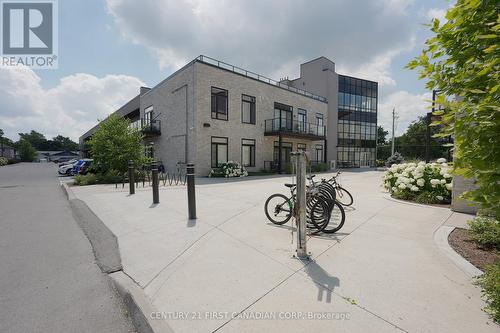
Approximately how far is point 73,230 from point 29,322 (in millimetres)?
3430

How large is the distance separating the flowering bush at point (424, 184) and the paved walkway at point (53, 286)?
27.0ft

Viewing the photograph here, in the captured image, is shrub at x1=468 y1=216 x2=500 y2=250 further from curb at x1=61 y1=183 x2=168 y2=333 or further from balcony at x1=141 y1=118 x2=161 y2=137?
balcony at x1=141 y1=118 x2=161 y2=137

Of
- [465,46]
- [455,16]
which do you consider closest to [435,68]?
[465,46]

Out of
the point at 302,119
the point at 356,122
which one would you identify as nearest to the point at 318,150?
the point at 302,119

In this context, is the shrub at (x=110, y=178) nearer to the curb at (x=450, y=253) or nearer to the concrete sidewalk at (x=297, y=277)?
the concrete sidewalk at (x=297, y=277)

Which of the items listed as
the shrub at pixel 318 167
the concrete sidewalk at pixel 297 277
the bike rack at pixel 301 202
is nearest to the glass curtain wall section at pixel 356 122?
the shrub at pixel 318 167

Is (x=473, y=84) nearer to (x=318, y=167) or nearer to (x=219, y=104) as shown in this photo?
(x=219, y=104)

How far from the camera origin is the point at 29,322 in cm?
235

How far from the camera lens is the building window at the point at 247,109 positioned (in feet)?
60.9

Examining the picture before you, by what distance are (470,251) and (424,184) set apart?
14.6ft

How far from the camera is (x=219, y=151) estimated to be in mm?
17250

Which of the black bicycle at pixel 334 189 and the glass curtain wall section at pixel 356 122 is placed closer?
the black bicycle at pixel 334 189

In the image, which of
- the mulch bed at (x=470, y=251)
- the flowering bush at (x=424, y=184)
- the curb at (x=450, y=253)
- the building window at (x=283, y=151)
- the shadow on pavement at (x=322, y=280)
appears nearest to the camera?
the shadow on pavement at (x=322, y=280)

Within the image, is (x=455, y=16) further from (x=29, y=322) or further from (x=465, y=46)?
(x=29, y=322)
